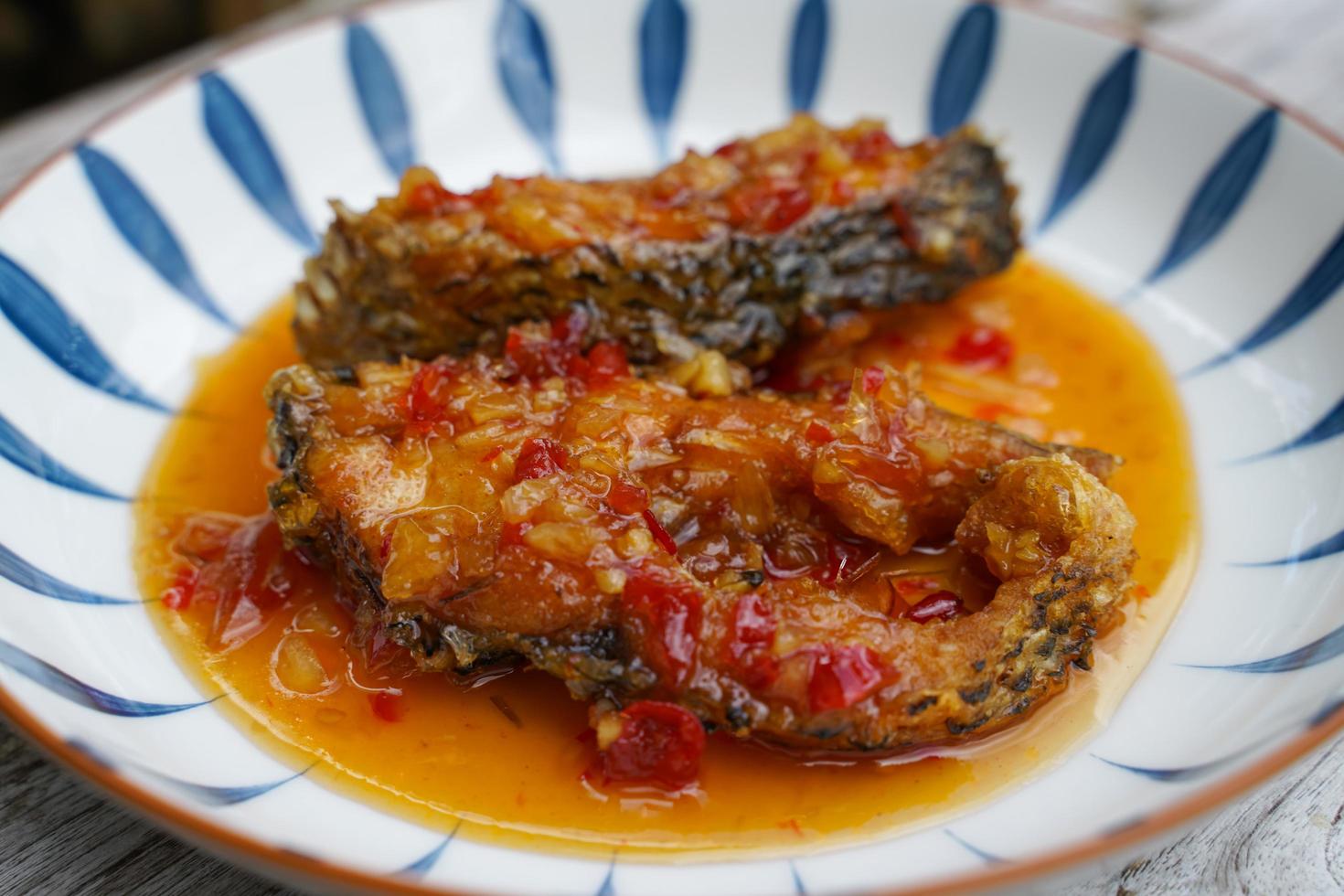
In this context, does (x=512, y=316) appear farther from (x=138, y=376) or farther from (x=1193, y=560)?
(x=1193, y=560)

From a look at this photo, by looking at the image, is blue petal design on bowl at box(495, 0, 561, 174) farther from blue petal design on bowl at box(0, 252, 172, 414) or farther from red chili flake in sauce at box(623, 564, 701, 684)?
red chili flake in sauce at box(623, 564, 701, 684)

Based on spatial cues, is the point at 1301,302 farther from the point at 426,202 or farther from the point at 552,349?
the point at 426,202

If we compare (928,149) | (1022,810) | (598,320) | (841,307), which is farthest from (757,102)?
(1022,810)

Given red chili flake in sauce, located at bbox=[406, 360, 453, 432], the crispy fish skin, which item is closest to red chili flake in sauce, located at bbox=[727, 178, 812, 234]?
the crispy fish skin

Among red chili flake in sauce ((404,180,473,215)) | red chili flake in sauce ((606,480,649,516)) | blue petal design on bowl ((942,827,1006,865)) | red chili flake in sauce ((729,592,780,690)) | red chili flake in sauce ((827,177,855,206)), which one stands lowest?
blue petal design on bowl ((942,827,1006,865))

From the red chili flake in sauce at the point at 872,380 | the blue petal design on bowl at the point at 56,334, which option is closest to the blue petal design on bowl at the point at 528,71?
the blue petal design on bowl at the point at 56,334

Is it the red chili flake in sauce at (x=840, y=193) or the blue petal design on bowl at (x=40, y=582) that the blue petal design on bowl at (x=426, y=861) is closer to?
the blue petal design on bowl at (x=40, y=582)

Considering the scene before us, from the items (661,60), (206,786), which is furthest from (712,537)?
(661,60)
